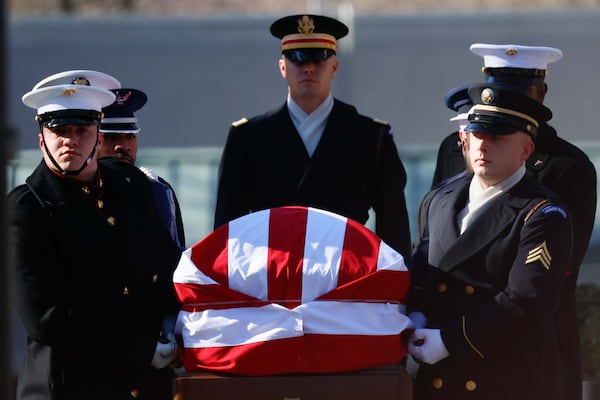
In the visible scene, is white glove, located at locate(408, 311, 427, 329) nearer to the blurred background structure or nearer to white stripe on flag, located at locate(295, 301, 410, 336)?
white stripe on flag, located at locate(295, 301, 410, 336)

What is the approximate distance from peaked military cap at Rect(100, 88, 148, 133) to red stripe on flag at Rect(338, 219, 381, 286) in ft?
4.91

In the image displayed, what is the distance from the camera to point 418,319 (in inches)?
167

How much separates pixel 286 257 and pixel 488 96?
0.82 metres

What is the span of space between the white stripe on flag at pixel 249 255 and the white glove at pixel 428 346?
47 cm

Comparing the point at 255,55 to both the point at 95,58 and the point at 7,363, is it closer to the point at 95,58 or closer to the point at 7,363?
the point at 95,58

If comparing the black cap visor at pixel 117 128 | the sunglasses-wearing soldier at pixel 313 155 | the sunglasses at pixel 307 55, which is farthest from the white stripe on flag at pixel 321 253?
the black cap visor at pixel 117 128

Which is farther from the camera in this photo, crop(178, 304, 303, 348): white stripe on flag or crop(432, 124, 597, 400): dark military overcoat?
crop(432, 124, 597, 400): dark military overcoat

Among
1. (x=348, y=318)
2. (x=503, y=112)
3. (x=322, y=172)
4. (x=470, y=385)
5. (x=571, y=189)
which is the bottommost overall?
(x=470, y=385)

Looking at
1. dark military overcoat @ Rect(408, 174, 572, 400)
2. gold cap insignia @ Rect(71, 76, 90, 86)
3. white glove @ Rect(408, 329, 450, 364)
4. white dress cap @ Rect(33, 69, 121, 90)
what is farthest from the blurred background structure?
white glove @ Rect(408, 329, 450, 364)

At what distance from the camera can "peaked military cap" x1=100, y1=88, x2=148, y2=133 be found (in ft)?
17.6

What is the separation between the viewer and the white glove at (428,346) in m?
4.11

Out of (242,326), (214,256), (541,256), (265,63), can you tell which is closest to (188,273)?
(214,256)

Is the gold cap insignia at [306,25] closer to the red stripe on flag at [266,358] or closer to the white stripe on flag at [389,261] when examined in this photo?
the white stripe on flag at [389,261]

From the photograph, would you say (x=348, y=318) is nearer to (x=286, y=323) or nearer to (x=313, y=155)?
(x=286, y=323)
